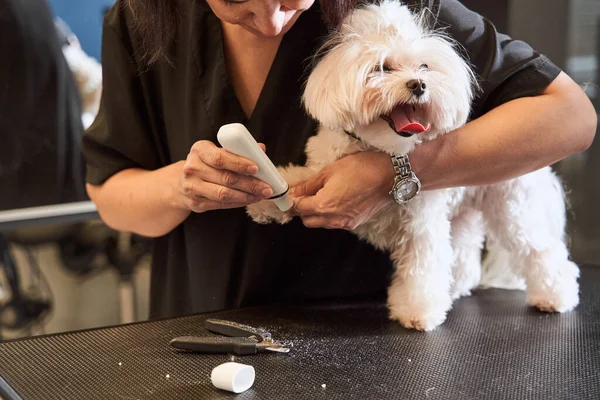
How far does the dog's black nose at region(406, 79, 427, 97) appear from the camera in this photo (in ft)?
2.96

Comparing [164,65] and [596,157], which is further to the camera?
[596,157]

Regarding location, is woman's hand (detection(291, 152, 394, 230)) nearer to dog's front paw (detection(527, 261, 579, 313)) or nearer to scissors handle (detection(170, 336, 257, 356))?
scissors handle (detection(170, 336, 257, 356))

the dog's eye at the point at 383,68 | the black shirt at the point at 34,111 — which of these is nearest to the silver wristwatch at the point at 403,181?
the dog's eye at the point at 383,68

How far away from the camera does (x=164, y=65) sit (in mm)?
1105

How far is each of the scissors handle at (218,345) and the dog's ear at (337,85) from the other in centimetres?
31

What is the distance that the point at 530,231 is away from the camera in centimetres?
117

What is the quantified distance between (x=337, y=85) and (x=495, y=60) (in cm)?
24

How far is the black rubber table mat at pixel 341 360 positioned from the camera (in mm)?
779

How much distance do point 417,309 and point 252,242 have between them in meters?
0.28

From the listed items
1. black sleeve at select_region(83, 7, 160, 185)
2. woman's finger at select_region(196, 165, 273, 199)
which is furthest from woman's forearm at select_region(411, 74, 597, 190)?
black sleeve at select_region(83, 7, 160, 185)

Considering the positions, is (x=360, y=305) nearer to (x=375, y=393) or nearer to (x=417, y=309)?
(x=417, y=309)

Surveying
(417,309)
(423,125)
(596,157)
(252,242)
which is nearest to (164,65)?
(252,242)

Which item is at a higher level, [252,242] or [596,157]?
[252,242]

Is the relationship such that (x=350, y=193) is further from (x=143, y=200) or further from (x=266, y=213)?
(x=143, y=200)
